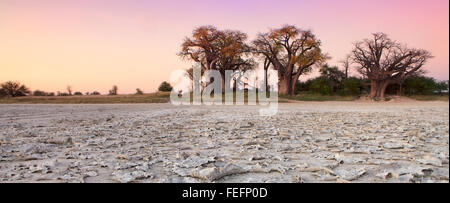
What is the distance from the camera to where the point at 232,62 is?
25.2 m

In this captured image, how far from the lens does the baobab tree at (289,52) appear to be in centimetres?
2266

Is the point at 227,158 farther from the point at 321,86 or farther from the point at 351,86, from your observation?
the point at 321,86

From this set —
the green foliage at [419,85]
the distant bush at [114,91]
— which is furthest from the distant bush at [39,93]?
the green foliage at [419,85]

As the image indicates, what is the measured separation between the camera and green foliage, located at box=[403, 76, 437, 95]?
23641mm

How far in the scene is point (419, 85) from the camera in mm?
23859

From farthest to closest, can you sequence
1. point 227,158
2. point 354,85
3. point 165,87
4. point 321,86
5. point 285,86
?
point 321,86, point 165,87, point 354,85, point 285,86, point 227,158

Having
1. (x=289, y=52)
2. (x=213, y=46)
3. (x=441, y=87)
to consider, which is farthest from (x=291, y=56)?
(x=441, y=87)

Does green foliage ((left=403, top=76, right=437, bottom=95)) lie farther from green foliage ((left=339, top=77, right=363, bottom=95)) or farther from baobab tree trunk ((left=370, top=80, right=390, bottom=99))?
baobab tree trunk ((left=370, top=80, right=390, bottom=99))

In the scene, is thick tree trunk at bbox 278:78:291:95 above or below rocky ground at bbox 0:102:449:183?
above

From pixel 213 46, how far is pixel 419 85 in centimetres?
1909

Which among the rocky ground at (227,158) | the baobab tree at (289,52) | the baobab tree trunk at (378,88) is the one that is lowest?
the rocky ground at (227,158)

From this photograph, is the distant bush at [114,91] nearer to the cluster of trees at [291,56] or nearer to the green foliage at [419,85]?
the cluster of trees at [291,56]

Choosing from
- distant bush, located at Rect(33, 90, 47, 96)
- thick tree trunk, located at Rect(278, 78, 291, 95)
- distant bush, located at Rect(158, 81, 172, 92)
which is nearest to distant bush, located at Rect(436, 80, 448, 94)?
thick tree trunk, located at Rect(278, 78, 291, 95)

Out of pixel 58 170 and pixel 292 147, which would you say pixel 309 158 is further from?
pixel 58 170
